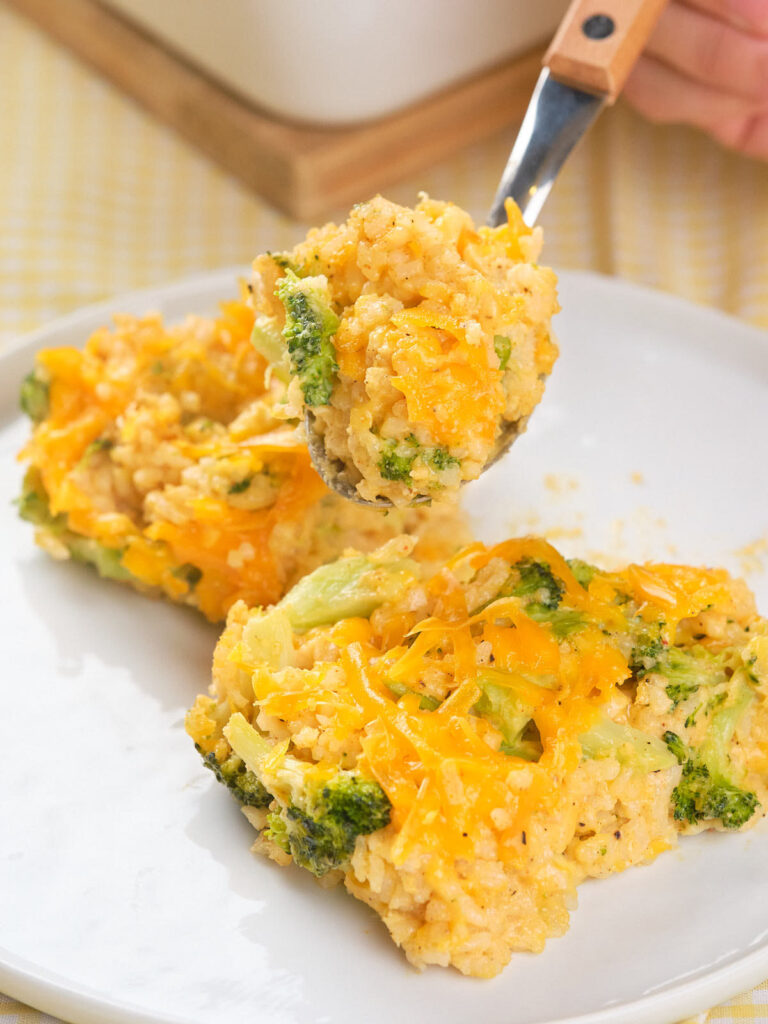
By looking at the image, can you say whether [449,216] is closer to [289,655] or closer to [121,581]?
[289,655]

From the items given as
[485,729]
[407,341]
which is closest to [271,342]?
[407,341]

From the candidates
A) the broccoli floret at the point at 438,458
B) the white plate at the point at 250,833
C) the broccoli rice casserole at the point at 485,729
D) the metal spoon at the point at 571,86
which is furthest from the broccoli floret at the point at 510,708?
the metal spoon at the point at 571,86

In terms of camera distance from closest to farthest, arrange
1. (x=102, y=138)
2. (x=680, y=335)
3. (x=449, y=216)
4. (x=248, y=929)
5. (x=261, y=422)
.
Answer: (x=248, y=929)
(x=449, y=216)
(x=261, y=422)
(x=680, y=335)
(x=102, y=138)

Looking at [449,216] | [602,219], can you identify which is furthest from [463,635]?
[602,219]

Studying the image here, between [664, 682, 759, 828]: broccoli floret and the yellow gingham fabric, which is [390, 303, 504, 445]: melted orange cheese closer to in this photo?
[664, 682, 759, 828]: broccoli floret

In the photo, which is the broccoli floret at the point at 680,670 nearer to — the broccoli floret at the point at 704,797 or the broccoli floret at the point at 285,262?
the broccoli floret at the point at 704,797

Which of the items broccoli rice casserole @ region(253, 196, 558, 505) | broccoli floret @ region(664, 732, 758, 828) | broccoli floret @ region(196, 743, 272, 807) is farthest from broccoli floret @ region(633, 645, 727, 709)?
broccoli floret @ region(196, 743, 272, 807)
